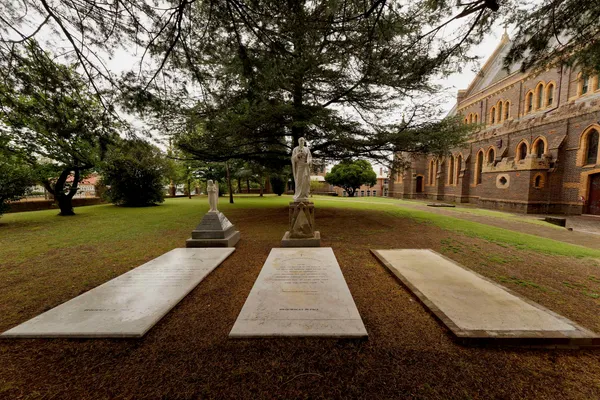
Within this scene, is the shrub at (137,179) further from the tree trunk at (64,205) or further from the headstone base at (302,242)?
the headstone base at (302,242)

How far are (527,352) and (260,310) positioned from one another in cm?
287

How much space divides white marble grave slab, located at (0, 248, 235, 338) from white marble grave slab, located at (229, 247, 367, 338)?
1.15 m

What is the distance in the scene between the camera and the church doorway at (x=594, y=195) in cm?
1389

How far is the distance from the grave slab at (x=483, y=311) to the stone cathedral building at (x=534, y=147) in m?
7.97

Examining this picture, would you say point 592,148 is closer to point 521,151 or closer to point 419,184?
point 521,151

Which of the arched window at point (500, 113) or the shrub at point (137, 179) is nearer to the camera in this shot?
the shrub at point (137, 179)

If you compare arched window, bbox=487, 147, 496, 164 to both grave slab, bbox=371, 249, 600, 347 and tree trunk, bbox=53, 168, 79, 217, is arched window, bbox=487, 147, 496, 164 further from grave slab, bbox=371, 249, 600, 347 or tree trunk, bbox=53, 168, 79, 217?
tree trunk, bbox=53, 168, 79, 217

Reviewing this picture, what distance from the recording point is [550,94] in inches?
690

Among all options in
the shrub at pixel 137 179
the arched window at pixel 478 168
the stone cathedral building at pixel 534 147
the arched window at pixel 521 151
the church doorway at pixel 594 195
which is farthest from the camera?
the arched window at pixel 478 168

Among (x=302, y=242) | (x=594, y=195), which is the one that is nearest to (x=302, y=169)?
(x=302, y=242)

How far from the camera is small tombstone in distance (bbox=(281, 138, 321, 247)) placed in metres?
5.93

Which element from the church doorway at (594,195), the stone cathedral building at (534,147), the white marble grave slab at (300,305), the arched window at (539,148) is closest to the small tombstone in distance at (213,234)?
the white marble grave slab at (300,305)

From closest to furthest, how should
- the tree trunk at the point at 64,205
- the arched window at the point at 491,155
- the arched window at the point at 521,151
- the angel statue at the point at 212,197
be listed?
1. the angel statue at the point at 212,197
2. the tree trunk at the point at 64,205
3. the arched window at the point at 521,151
4. the arched window at the point at 491,155

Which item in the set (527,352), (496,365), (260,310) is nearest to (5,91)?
(260,310)
